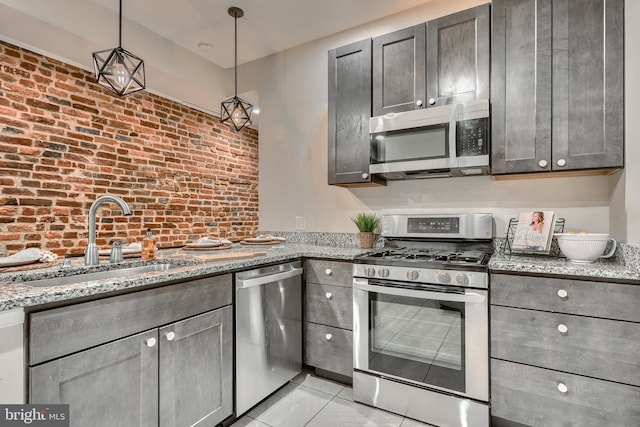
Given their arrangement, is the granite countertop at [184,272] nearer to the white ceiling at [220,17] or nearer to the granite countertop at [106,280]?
the granite countertop at [106,280]

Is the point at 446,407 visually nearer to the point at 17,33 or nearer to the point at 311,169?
the point at 311,169

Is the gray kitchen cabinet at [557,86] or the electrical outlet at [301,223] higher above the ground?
the gray kitchen cabinet at [557,86]

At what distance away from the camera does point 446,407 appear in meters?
1.80

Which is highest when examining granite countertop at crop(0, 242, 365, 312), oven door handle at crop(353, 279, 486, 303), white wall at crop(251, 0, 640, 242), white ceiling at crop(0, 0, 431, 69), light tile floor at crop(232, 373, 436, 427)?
white ceiling at crop(0, 0, 431, 69)

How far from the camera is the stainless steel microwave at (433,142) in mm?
2008

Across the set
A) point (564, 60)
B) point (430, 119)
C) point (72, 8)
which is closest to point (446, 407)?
point (430, 119)

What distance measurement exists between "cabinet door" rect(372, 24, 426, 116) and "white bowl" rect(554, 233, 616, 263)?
1185 mm

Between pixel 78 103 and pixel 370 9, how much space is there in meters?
2.84

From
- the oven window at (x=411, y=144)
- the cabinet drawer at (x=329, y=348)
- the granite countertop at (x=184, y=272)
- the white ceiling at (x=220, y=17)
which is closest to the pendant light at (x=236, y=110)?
the white ceiling at (x=220, y=17)

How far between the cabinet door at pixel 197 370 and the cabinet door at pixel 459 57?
191 centimetres

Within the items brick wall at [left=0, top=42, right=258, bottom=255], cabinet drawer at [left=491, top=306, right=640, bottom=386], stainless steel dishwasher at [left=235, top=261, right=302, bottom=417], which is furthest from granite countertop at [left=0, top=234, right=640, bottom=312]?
brick wall at [left=0, top=42, right=258, bottom=255]

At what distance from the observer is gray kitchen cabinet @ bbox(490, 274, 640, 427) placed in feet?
4.77

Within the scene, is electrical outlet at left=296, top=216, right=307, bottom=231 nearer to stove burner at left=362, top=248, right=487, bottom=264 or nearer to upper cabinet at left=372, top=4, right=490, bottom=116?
stove burner at left=362, top=248, right=487, bottom=264

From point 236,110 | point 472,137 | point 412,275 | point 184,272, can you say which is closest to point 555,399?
point 412,275
